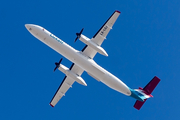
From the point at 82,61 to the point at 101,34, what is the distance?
531cm

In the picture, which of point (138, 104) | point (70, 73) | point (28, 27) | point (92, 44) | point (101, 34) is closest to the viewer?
point (92, 44)

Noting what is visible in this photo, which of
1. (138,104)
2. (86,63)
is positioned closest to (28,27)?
(86,63)

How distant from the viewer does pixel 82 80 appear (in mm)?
42031

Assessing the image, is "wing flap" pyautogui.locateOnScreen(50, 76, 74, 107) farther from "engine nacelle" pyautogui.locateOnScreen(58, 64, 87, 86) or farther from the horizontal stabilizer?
the horizontal stabilizer

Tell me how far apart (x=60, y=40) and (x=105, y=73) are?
29.2ft

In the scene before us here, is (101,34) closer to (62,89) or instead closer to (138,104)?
(62,89)

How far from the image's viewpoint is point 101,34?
39.6 m

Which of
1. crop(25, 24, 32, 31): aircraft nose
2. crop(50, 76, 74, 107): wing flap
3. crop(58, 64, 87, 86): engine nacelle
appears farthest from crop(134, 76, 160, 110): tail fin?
crop(25, 24, 32, 31): aircraft nose

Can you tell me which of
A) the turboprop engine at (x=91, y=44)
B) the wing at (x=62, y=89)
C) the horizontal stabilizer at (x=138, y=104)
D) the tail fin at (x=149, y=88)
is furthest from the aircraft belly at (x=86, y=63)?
the wing at (x=62, y=89)

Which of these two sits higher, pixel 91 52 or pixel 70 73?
pixel 91 52

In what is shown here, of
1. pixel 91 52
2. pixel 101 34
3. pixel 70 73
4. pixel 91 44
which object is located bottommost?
pixel 70 73

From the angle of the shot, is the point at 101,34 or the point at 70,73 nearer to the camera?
the point at 101,34

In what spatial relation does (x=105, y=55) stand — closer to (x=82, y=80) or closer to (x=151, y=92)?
(x=82, y=80)

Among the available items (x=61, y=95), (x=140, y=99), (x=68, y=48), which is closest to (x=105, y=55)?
(x=68, y=48)
